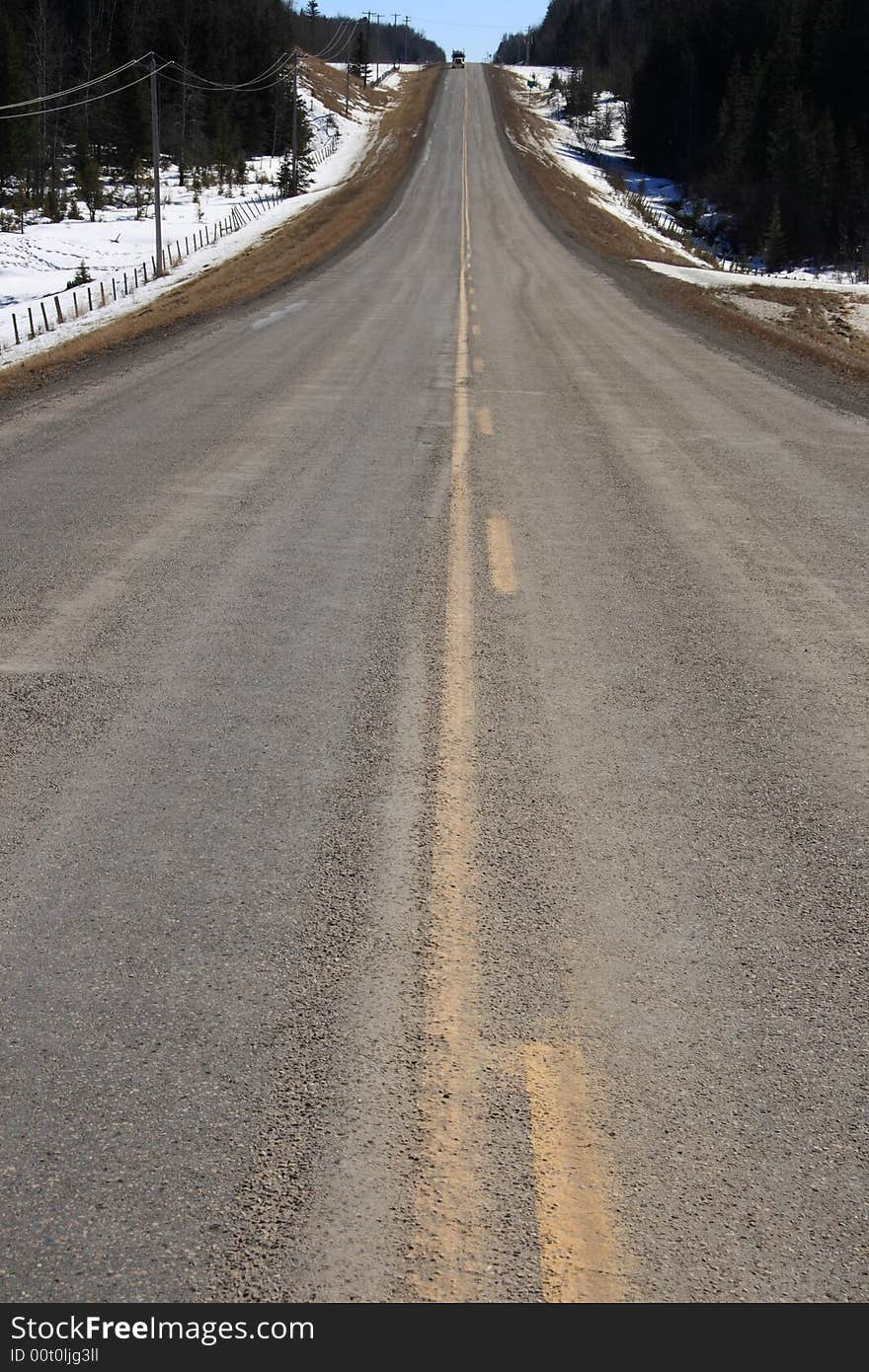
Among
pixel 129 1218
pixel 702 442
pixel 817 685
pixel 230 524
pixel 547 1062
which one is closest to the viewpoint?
pixel 129 1218

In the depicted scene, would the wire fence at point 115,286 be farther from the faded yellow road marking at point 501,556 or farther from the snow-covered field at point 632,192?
the faded yellow road marking at point 501,556

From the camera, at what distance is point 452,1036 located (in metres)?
3.02

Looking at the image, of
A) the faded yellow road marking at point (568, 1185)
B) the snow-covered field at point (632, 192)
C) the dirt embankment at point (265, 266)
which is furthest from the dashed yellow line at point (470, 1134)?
the snow-covered field at point (632, 192)

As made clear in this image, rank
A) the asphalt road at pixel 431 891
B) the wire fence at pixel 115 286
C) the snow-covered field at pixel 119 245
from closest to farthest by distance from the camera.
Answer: the asphalt road at pixel 431 891, the wire fence at pixel 115 286, the snow-covered field at pixel 119 245

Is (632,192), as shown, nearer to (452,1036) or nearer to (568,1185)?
(452,1036)

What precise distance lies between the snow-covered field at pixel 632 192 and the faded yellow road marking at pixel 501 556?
22.2m

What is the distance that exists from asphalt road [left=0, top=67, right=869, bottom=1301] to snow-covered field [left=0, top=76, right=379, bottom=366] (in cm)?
1504

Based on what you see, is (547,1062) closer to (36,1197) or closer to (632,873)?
(632,873)

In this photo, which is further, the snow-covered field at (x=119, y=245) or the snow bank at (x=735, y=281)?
the snow-covered field at (x=119, y=245)

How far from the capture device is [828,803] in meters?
4.40

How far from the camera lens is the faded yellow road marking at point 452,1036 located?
2387 mm

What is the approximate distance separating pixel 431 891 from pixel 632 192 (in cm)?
7554
